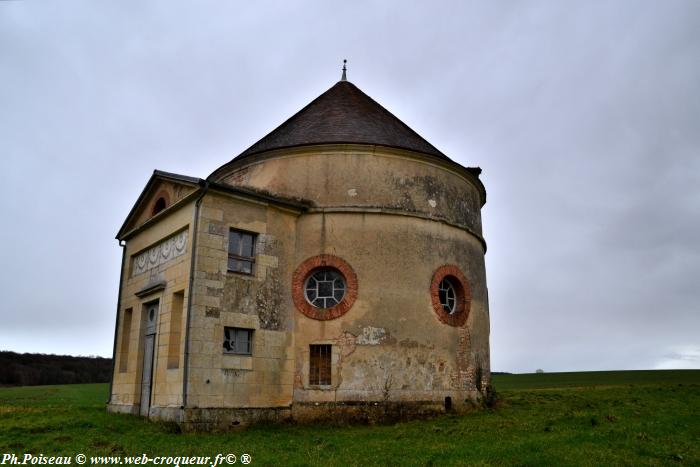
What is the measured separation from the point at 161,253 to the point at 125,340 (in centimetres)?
342

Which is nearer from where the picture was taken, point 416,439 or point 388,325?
point 416,439

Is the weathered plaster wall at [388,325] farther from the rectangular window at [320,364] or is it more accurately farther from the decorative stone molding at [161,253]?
the decorative stone molding at [161,253]

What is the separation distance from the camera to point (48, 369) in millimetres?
67625

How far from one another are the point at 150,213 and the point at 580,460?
13.3 metres

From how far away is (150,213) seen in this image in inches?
689

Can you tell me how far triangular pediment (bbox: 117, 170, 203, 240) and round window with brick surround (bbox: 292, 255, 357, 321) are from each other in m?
3.61

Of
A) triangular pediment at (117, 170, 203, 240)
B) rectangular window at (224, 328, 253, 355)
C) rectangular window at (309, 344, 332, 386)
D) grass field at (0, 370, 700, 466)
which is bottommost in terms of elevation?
grass field at (0, 370, 700, 466)

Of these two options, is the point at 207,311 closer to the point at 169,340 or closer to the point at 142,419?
the point at 169,340

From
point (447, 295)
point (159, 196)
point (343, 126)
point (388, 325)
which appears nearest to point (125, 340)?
point (159, 196)

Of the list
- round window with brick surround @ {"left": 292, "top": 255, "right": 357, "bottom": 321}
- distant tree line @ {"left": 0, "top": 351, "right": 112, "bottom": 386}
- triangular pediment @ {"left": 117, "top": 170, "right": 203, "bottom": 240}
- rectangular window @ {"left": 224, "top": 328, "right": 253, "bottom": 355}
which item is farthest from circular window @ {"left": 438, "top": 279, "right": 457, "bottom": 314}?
distant tree line @ {"left": 0, "top": 351, "right": 112, "bottom": 386}

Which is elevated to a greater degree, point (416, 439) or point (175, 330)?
point (175, 330)

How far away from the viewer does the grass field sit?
10016mm

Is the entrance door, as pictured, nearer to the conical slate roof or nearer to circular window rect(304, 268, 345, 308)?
circular window rect(304, 268, 345, 308)

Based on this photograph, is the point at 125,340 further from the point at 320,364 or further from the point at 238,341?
the point at 320,364
